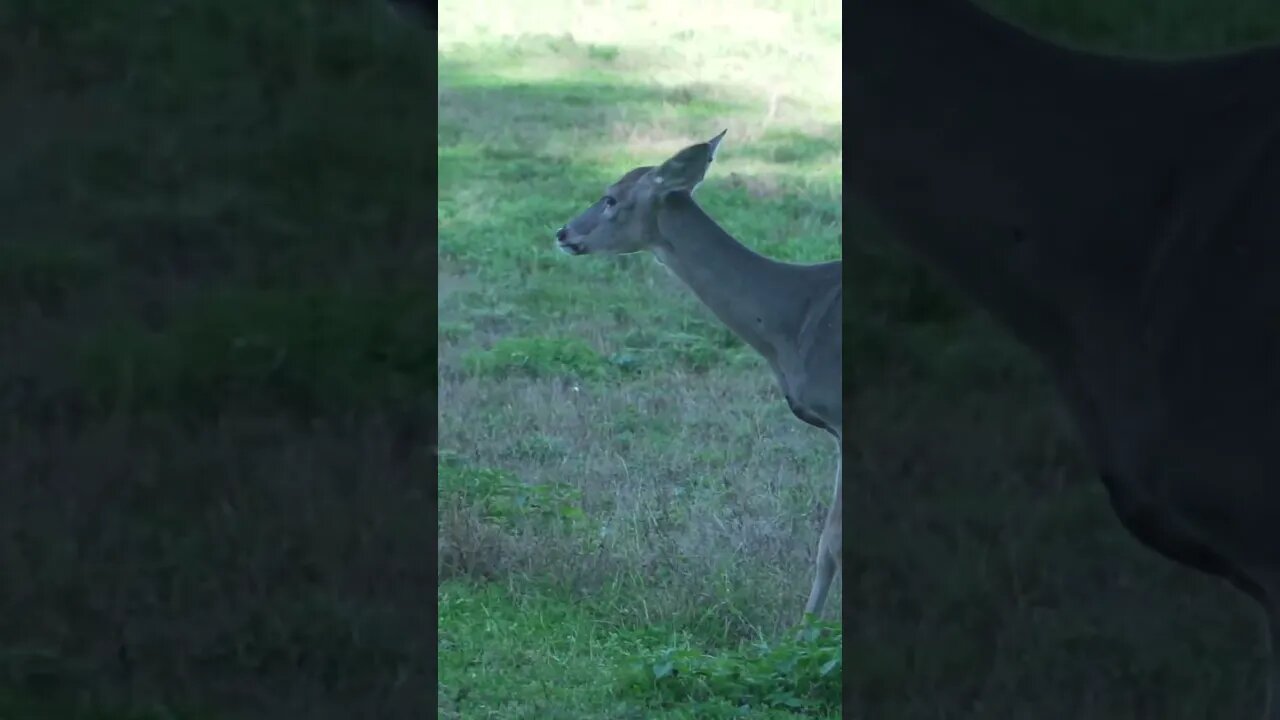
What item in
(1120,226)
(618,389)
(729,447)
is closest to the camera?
(1120,226)

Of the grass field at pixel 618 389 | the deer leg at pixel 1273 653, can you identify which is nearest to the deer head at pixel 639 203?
the grass field at pixel 618 389

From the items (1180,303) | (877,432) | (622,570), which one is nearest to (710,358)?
(622,570)

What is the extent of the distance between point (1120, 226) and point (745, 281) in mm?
2261

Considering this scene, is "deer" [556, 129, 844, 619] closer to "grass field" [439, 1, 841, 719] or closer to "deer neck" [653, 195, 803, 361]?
"deer neck" [653, 195, 803, 361]

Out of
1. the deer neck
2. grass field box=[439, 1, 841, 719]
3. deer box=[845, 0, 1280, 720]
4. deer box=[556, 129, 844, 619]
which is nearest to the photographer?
deer box=[845, 0, 1280, 720]

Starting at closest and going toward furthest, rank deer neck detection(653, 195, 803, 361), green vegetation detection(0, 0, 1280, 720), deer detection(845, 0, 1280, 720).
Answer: deer detection(845, 0, 1280, 720), green vegetation detection(0, 0, 1280, 720), deer neck detection(653, 195, 803, 361)

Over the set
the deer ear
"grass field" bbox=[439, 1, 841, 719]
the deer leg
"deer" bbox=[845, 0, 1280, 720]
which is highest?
"deer" bbox=[845, 0, 1280, 720]

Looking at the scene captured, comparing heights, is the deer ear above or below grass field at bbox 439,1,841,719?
above

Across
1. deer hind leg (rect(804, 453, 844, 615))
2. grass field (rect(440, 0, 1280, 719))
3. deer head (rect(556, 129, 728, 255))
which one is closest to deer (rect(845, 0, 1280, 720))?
grass field (rect(440, 0, 1280, 719))

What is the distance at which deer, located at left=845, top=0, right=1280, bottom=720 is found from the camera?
2.57 metres

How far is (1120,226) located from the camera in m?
2.70

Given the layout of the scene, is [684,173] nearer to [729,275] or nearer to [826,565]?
[729,275]
